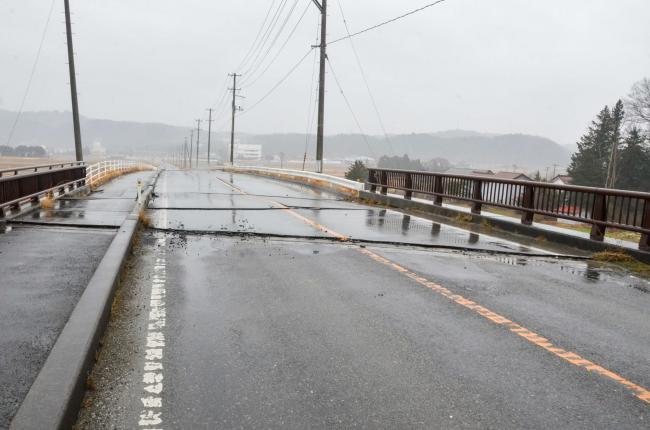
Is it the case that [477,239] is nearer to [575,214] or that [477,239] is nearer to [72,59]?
[575,214]

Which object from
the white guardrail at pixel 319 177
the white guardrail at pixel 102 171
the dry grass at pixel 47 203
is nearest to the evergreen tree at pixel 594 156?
the white guardrail at pixel 319 177

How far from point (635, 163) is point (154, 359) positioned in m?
71.5

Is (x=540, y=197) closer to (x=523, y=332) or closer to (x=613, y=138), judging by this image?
(x=523, y=332)

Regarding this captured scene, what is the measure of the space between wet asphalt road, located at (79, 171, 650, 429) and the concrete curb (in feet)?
0.47

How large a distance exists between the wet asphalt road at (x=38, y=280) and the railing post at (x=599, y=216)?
28.4ft

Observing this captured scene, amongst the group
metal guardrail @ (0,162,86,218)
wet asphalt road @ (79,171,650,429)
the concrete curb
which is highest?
metal guardrail @ (0,162,86,218)

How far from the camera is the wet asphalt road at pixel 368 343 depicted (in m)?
3.34

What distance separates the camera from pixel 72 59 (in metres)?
32.1

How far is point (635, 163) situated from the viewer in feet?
209

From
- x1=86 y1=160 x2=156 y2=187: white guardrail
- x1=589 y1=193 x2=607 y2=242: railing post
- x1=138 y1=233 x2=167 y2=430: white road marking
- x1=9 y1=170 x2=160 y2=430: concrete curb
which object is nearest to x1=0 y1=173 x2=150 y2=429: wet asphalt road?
x1=9 y1=170 x2=160 y2=430: concrete curb

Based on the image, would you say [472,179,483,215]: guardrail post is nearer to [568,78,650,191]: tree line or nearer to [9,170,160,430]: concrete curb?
[9,170,160,430]: concrete curb

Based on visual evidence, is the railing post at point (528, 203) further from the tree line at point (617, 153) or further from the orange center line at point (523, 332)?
the tree line at point (617, 153)

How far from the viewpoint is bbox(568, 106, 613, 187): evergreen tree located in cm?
6962

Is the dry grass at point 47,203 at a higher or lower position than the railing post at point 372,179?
lower
